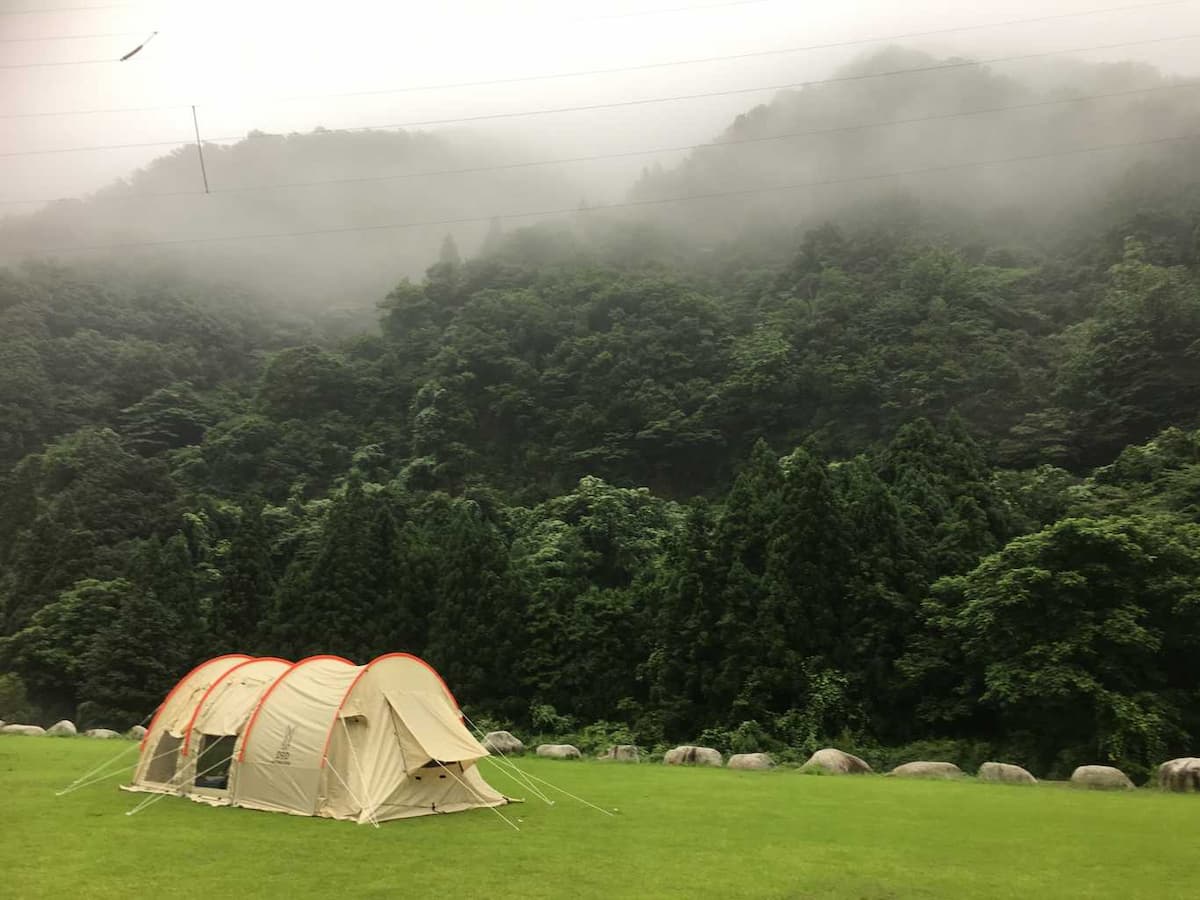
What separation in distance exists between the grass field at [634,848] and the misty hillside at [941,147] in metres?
52.4

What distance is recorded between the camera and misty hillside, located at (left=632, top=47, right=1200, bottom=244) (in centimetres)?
6028

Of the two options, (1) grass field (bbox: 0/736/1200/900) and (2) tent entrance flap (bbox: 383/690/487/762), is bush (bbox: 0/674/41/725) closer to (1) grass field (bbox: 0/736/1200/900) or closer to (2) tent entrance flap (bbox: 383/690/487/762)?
(1) grass field (bbox: 0/736/1200/900)

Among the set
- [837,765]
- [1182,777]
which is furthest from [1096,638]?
[837,765]

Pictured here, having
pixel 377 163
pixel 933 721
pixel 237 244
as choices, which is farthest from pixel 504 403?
pixel 377 163

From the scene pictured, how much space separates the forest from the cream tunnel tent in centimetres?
1218

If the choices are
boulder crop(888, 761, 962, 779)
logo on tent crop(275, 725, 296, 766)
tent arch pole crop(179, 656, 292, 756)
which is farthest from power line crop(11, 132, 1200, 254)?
logo on tent crop(275, 725, 296, 766)

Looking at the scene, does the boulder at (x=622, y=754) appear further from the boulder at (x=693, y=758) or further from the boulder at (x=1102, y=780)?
the boulder at (x=1102, y=780)

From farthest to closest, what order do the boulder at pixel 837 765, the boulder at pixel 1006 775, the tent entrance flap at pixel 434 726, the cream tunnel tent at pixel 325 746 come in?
the boulder at pixel 837 765
the boulder at pixel 1006 775
the tent entrance flap at pixel 434 726
the cream tunnel tent at pixel 325 746

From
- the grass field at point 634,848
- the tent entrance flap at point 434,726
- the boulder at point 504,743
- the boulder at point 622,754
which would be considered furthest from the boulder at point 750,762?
the tent entrance flap at point 434,726

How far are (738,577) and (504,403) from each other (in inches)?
938

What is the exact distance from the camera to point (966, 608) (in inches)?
816

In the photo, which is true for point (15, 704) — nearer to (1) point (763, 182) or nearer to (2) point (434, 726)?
(2) point (434, 726)

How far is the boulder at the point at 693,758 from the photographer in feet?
59.8

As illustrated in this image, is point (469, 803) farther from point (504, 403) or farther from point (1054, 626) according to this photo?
point (504, 403)
